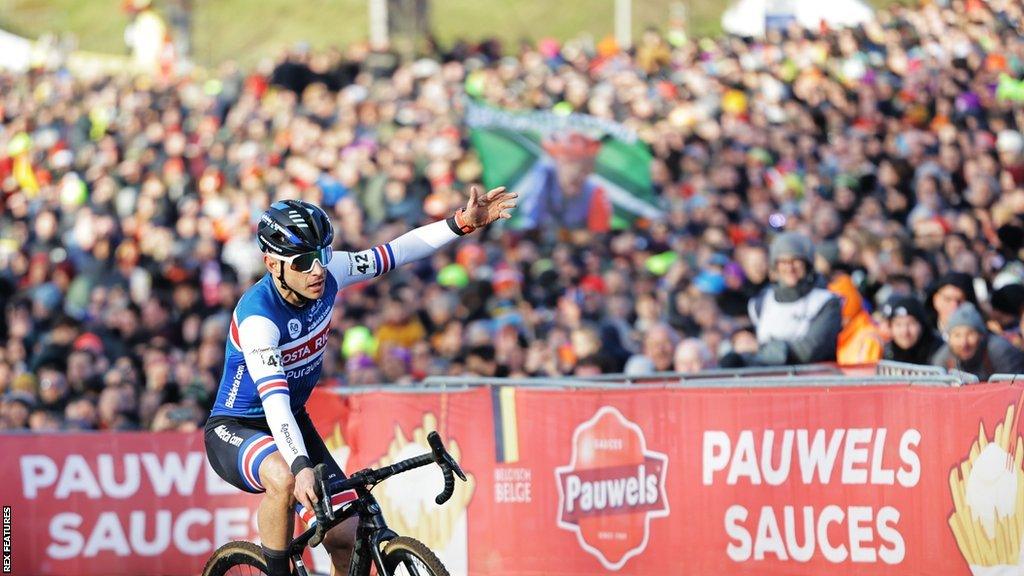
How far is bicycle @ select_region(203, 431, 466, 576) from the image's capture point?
6.88 m

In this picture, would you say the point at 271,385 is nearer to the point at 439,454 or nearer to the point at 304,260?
the point at 304,260

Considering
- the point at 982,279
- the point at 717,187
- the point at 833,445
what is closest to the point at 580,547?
the point at 833,445

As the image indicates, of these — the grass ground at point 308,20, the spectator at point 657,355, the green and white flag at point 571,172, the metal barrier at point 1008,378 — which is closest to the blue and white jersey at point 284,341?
the metal barrier at point 1008,378

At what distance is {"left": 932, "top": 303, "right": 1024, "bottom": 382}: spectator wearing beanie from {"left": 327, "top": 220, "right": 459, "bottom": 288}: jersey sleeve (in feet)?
11.7

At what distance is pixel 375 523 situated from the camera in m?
7.33

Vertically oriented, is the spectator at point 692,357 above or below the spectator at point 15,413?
above

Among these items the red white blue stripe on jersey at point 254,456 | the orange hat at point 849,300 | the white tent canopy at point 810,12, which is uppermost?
the white tent canopy at point 810,12

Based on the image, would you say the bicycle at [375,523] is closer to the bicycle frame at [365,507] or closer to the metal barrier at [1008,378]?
the bicycle frame at [365,507]

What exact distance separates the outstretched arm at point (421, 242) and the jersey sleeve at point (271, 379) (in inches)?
29.0

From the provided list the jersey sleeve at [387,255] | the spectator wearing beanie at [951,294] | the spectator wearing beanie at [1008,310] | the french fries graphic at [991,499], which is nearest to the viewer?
the jersey sleeve at [387,255]

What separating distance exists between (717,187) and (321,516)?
39.9ft

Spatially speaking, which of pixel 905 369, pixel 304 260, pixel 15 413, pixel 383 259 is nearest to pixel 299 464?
pixel 304 260

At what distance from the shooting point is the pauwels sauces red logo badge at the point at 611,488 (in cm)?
1034

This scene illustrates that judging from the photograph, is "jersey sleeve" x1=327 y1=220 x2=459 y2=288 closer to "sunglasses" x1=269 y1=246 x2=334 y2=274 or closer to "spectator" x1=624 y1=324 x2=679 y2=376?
"sunglasses" x1=269 y1=246 x2=334 y2=274
